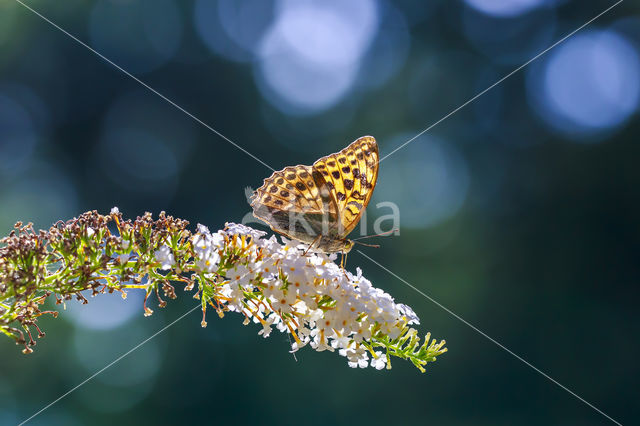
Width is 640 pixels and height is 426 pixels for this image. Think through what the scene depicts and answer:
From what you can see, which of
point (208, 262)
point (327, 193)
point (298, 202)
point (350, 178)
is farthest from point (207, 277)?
point (350, 178)

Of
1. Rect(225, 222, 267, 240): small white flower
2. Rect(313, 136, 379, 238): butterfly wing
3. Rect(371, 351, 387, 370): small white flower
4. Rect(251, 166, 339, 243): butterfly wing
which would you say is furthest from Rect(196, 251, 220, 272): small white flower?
Rect(313, 136, 379, 238): butterfly wing

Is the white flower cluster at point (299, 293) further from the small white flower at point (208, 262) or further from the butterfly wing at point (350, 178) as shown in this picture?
the butterfly wing at point (350, 178)

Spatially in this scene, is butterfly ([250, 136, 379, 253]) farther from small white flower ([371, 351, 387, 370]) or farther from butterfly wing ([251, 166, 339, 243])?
small white flower ([371, 351, 387, 370])

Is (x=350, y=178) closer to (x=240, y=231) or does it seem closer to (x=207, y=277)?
(x=240, y=231)

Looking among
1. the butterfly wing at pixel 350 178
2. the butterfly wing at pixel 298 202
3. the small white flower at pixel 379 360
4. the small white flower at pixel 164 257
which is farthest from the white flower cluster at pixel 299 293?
the butterfly wing at pixel 350 178

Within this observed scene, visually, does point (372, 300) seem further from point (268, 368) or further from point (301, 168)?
point (268, 368)

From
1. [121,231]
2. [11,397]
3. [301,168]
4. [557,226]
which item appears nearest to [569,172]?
[557,226]

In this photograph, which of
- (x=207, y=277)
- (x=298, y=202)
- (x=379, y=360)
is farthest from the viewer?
(x=298, y=202)
